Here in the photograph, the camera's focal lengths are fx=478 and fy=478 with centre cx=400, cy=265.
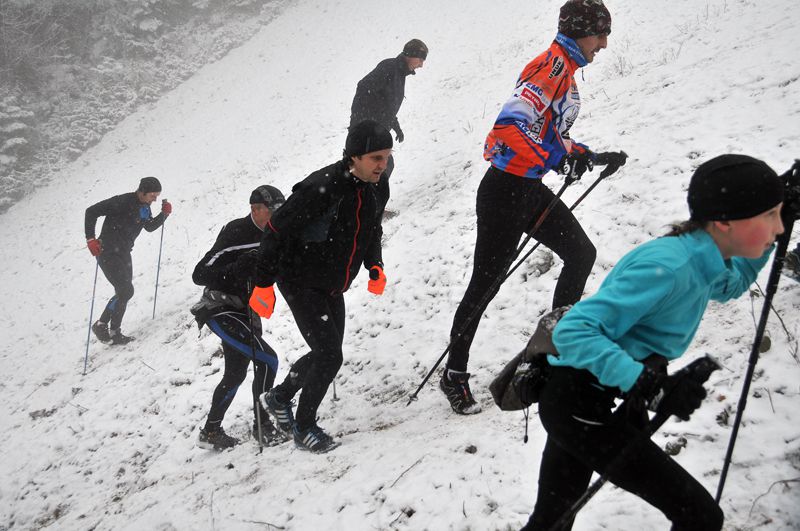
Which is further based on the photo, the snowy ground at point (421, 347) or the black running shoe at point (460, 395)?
the black running shoe at point (460, 395)

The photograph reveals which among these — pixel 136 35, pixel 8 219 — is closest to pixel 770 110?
pixel 8 219

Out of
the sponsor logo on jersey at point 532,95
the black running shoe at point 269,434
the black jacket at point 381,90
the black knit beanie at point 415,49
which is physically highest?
the black knit beanie at point 415,49

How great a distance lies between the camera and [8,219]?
68.1ft

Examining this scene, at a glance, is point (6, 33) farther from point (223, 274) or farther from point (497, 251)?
point (497, 251)

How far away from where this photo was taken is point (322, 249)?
3.87 meters

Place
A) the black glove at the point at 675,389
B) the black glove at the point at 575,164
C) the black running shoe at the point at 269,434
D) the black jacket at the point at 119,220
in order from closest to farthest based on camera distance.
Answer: the black glove at the point at 675,389 < the black glove at the point at 575,164 < the black running shoe at the point at 269,434 < the black jacket at the point at 119,220

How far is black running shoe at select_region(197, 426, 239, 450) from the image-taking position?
537 cm

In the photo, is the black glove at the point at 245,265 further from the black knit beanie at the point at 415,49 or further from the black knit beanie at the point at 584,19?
the black knit beanie at the point at 415,49

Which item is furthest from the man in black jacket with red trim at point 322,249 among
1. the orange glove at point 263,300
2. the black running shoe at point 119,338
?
the black running shoe at point 119,338

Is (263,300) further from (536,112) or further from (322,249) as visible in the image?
(536,112)

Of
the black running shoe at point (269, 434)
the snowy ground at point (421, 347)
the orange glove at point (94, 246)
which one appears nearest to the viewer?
the snowy ground at point (421, 347)

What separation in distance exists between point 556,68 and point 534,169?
0.76 meters

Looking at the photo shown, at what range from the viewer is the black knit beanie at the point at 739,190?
1.91 metres

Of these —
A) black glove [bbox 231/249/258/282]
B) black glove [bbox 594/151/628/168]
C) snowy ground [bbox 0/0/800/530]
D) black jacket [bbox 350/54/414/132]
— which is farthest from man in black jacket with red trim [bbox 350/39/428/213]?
black glove [bbox 594/151/628/168]
